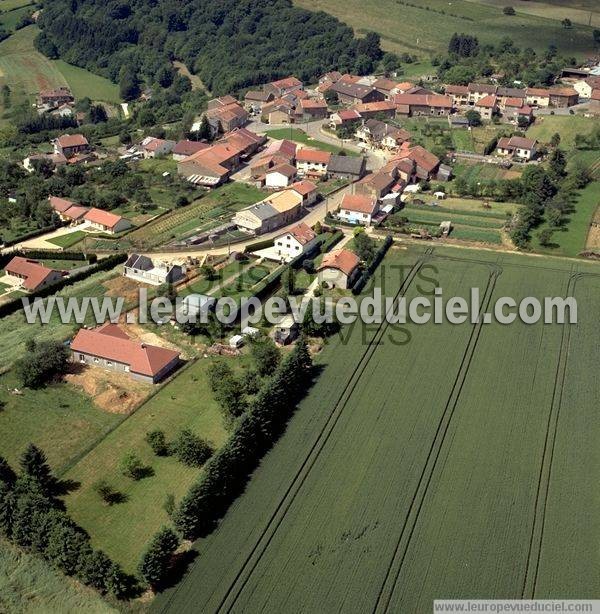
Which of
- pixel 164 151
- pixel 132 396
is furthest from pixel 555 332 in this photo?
pixel 164 151

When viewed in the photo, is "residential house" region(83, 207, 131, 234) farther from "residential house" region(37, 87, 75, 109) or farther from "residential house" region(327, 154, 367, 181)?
"residential house" region(37, 87, 75, 109)

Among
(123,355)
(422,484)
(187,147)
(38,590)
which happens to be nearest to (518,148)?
(187,147)

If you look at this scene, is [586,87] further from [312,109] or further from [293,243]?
[293,243]

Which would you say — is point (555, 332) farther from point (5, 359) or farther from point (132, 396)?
point (5, 359)

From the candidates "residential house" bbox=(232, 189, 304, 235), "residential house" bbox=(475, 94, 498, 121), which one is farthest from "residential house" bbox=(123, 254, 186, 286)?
"residential house" bbox=(475, 94, 498, 121)

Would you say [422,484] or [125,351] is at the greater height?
[125,351]

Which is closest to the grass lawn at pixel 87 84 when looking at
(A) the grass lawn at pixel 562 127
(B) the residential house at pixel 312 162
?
(B) the residential house at pixel 312 162
